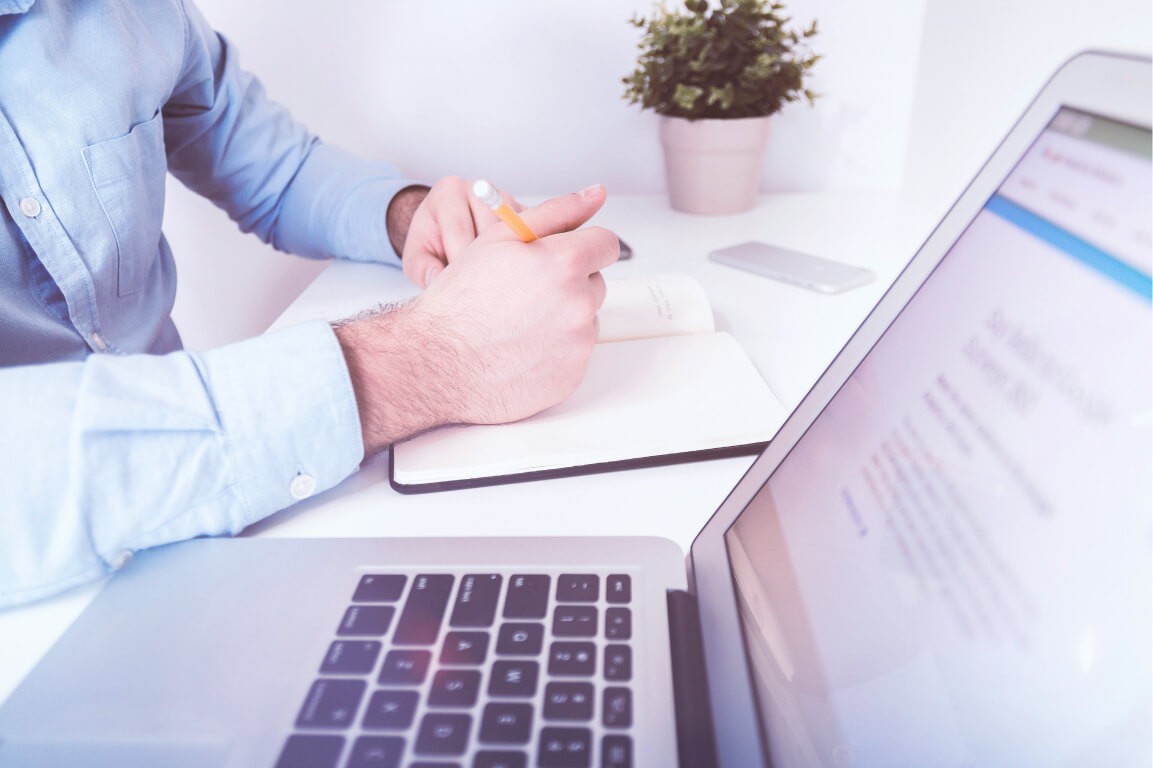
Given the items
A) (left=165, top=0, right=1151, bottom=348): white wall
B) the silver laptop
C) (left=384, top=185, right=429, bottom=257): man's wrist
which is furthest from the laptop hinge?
(left=165, top=0, right=1151, bottom=348): white wall

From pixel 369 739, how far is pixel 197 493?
20cm

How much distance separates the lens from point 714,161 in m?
0.92

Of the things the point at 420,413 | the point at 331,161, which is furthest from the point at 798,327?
the point at 331,161

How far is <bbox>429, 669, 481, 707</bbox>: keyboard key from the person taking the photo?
276 millimetres

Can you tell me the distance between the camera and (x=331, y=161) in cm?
90

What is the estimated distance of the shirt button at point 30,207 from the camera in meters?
0.61

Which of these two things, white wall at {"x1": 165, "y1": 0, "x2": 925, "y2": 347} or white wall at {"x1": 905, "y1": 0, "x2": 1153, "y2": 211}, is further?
white wall at {"x1": 165, "y1": 0, "x2": 925, "y2": 347}

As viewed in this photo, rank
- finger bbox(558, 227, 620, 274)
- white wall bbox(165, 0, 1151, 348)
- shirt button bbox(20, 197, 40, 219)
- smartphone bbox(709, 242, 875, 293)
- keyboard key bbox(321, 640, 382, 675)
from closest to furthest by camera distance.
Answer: keyboard key bbox(321, 640, 382, 675), finger bbox(558, 227, 620, 274), shirt button bbox(20, 197, 40, 219), smartphone bbox(709, 242, 875, 293), white wall bbox(165, 0, 1151, 348)

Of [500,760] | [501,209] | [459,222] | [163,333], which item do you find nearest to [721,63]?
[459,222]

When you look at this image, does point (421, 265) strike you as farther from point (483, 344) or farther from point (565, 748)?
point (565, 748)

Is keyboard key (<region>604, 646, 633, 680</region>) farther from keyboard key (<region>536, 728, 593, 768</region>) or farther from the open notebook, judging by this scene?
the open notebook

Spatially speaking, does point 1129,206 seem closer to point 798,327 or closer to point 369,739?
point 369,739

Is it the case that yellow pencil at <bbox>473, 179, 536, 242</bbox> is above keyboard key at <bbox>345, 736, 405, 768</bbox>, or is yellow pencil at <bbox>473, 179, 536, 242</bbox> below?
above

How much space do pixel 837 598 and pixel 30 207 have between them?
68 cm
